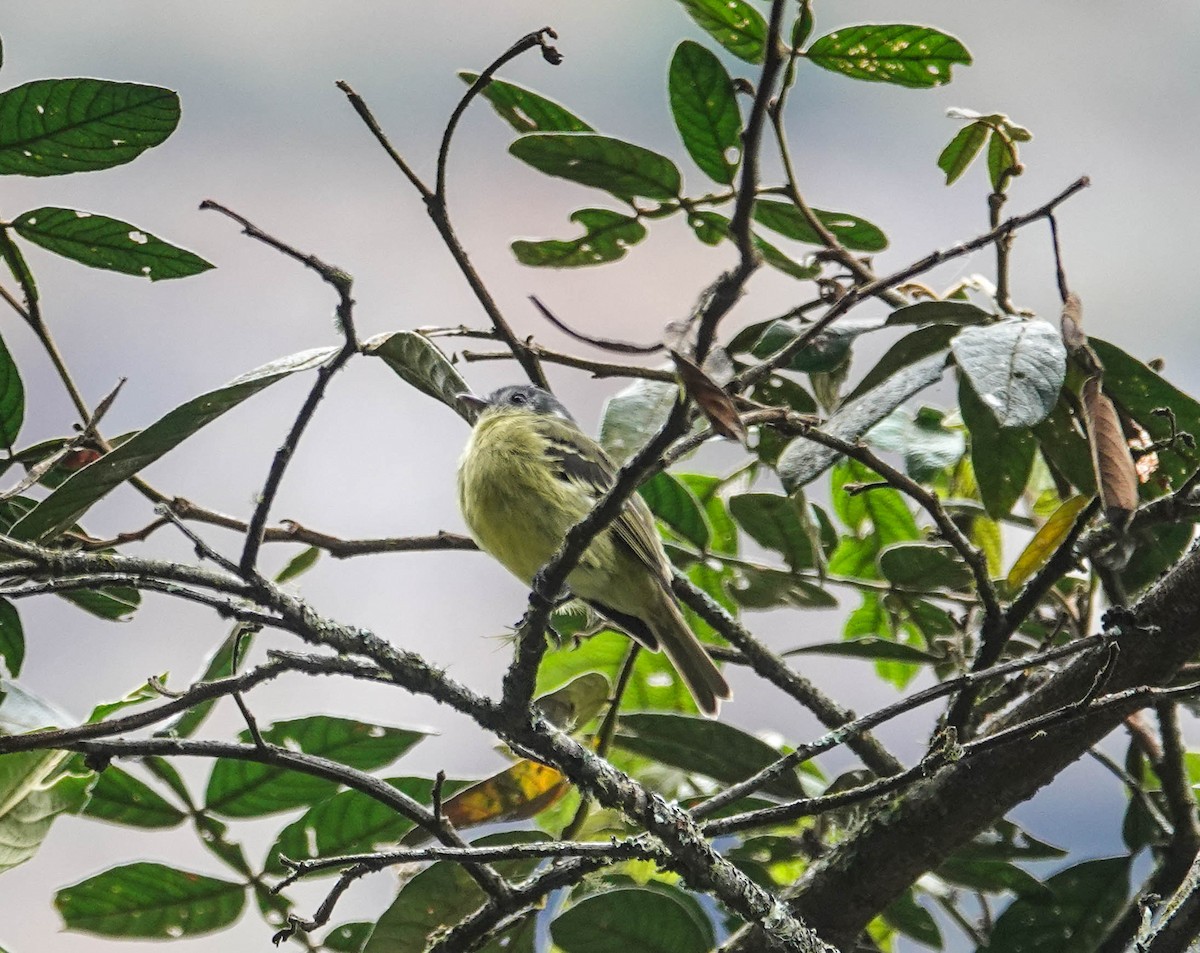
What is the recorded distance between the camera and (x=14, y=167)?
1617 millimetres

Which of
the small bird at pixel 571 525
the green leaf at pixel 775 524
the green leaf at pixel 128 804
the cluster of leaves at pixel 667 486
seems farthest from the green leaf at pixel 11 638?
the green leaf at pixel 775 524

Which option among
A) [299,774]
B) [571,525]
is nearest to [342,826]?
[299,774]

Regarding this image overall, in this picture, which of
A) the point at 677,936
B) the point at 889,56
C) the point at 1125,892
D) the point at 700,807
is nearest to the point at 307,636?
the point at 700,807

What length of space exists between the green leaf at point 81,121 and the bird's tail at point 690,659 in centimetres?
129

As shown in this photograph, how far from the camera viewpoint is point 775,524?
7.52 feet

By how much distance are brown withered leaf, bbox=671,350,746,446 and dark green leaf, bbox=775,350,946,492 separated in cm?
70

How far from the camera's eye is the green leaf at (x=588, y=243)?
2.21 m

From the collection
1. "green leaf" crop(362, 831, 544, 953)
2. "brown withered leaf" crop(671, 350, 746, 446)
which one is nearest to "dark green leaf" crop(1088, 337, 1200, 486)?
"brown withered leaf" crop(671, 350, 746, 446)

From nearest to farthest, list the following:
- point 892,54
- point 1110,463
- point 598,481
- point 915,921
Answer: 1. point 1110,463
2. point 892,54
3. point 915,921
4. point 598,481

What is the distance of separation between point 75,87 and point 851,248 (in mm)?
1304

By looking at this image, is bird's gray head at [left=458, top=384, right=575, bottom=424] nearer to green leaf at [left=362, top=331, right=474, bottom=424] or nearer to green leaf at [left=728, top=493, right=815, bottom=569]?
green leaf at [left=728, top=493, right=815, bottom=569]

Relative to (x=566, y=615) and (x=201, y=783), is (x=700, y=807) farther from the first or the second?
(x=566, y=615)

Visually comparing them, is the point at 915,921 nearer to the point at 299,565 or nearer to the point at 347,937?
the point at 347,937

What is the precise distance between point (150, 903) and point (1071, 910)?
1399 mm
